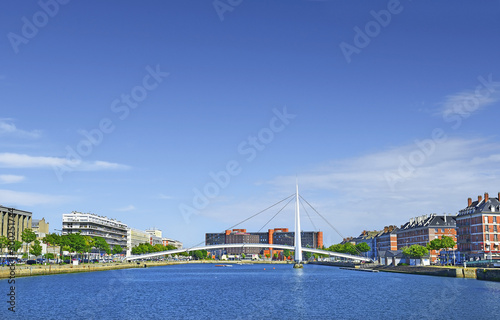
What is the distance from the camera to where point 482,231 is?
125375mm

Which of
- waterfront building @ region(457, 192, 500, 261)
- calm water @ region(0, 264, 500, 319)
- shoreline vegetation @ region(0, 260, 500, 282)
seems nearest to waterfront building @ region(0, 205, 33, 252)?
shoreline vegetation @ region(0, 260, 500, 282)

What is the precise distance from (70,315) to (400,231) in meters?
164

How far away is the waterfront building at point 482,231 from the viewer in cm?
12431

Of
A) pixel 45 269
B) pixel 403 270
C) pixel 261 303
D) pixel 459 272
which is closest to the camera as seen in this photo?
pixel 261 303

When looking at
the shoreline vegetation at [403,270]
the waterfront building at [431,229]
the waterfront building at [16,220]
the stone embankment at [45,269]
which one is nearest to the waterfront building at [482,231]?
the shoreline vegetation at [403,270]

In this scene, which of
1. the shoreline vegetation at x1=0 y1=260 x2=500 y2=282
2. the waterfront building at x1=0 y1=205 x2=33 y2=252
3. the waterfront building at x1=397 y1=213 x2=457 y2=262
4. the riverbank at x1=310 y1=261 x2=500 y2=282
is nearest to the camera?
the riverbank at x1=310 y1=261 x2=500 y2=282

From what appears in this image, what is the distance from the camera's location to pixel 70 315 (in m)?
51.2

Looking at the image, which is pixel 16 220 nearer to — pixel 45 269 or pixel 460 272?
pixel 45 269

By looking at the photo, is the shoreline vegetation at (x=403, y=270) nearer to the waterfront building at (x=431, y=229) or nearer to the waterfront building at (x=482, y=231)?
the waterfront building at (x=482, y=231)

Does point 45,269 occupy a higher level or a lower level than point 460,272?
higher

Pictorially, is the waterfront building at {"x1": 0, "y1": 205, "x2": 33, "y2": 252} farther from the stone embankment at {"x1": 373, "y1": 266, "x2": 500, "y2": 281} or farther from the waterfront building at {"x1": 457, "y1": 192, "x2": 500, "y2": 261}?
the waterfront building at {"x1": 457, "y1": 192, "x2": 500, "y2": 261}

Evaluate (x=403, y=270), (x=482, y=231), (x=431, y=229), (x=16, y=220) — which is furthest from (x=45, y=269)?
(x=431, y=229)

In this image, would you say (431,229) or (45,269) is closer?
(45,269)

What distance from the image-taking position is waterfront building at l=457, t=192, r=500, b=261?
408 ft
